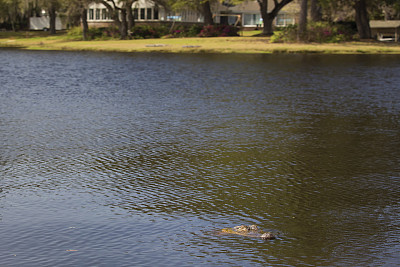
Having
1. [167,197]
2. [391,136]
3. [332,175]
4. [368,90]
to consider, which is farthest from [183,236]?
[368,90]

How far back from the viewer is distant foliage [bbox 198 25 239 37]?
6769 cm

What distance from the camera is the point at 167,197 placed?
1084 cm

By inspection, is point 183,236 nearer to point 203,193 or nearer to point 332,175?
point 203,193

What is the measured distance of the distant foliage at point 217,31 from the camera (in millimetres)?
67688

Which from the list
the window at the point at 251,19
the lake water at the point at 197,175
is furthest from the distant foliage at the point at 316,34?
the window at the point at 251,19

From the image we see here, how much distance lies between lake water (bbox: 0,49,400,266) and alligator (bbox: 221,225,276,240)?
0.56ft

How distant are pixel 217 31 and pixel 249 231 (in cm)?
6125

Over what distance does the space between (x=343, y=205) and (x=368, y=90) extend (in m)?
18.1

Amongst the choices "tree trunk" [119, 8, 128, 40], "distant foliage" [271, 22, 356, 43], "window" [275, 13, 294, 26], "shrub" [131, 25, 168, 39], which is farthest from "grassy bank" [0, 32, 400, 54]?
"window" [275, 13, 294, 26]

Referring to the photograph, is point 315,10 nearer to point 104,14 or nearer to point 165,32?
point 165,32

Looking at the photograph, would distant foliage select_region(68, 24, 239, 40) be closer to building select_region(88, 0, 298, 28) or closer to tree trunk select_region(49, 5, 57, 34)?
building select_region(88, 0, 298, 28)

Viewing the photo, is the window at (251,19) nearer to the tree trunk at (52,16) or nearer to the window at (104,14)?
the window at (104,14)

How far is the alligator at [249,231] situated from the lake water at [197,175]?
169mm

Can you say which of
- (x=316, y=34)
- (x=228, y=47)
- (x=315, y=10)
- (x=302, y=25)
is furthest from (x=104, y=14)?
(x=316, y=34)
